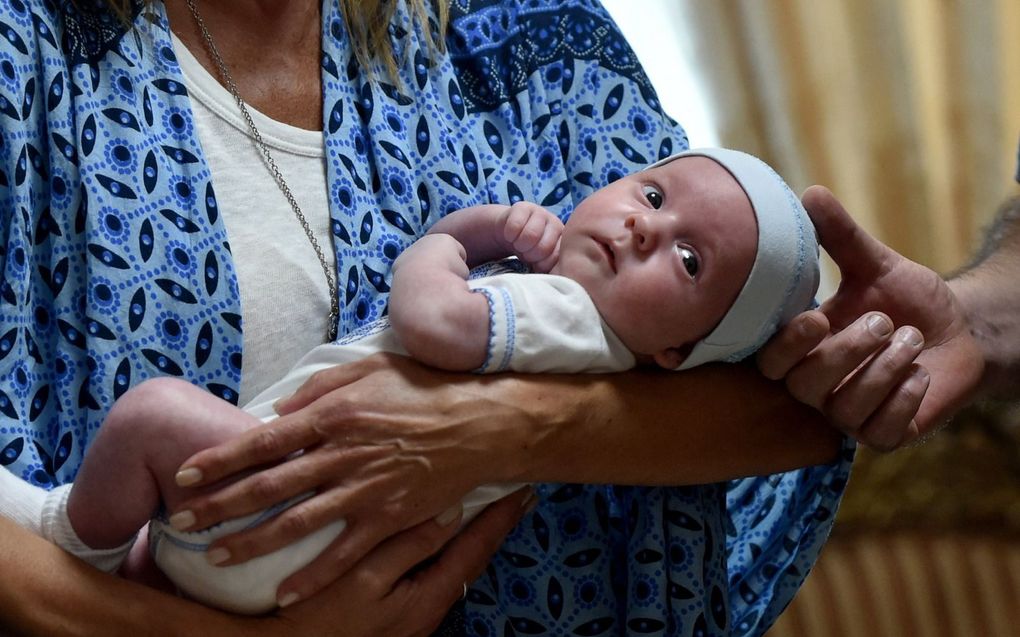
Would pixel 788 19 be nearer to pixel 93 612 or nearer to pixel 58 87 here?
pixel 58 87

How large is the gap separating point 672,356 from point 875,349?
26 cm

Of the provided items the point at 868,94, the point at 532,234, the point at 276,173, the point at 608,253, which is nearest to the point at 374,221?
the point at 276,173

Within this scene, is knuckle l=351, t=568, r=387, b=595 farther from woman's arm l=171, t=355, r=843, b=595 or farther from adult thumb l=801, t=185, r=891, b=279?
adult thumb l=801, t=185, r=891, b=279

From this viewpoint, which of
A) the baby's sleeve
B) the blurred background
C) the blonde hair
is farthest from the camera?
the blurred background

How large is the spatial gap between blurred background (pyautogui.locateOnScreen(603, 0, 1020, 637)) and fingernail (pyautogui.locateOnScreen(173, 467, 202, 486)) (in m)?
1.58

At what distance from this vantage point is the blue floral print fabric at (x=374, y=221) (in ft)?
4.47

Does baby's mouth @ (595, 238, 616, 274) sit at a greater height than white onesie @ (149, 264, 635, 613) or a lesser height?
greater

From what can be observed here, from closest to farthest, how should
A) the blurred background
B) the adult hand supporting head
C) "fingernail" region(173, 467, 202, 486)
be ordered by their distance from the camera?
1. "fingernail" region(173, 467, 202, 486)
2. the adult hand supporting head
3. the blurred background

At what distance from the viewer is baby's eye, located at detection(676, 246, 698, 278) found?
1331 mm

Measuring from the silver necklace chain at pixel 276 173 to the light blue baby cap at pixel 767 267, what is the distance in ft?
1.52

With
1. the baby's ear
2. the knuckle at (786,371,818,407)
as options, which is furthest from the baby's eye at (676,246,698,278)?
the knuckle at (786,371,818,407)

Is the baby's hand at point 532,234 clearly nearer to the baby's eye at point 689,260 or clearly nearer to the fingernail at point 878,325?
the baby's eye at point 689,260

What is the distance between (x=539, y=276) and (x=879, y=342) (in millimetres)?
439

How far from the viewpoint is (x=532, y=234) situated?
4.64 feet
